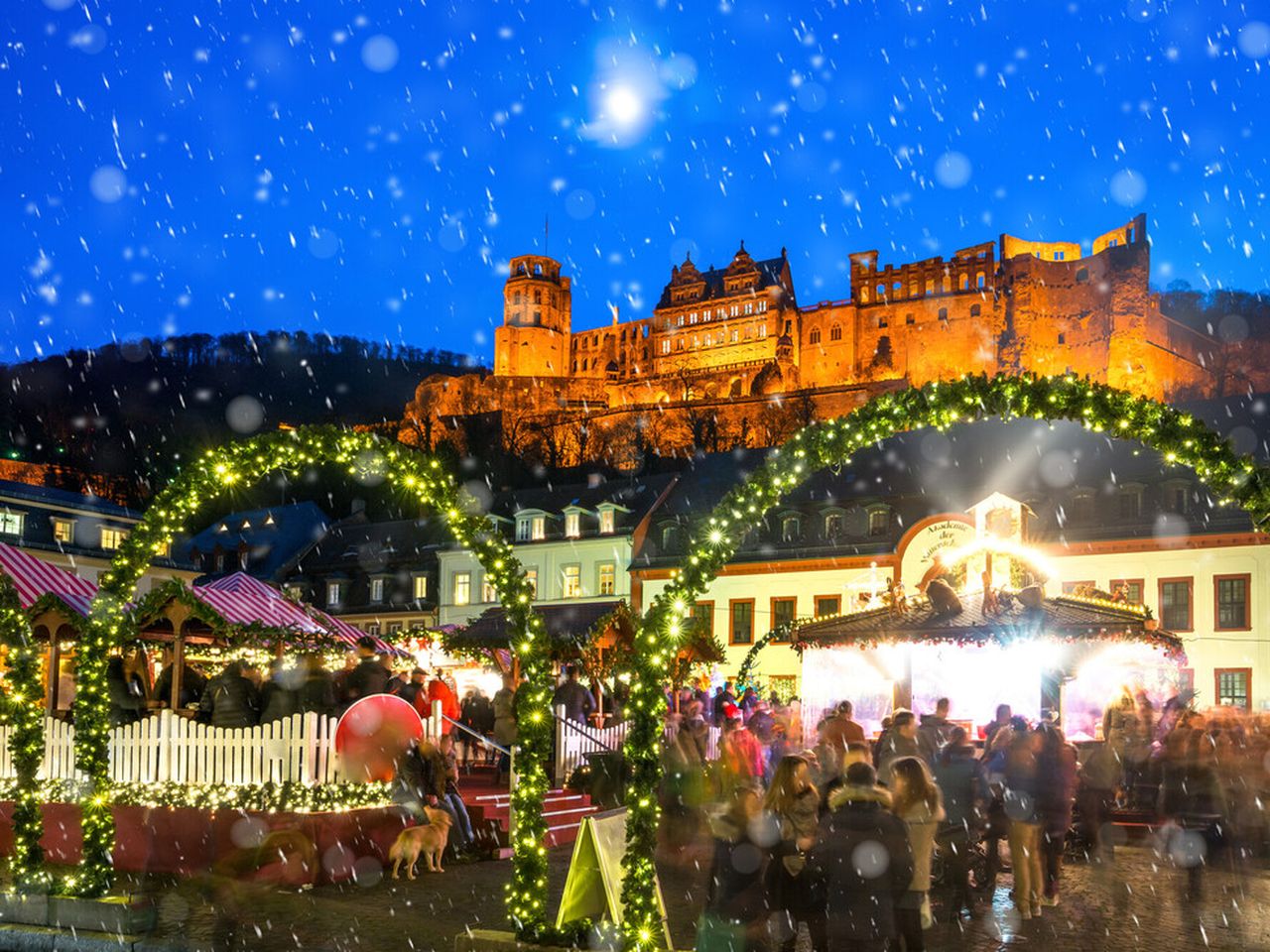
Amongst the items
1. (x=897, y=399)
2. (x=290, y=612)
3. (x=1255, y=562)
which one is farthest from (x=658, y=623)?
(x=1255, y=562)

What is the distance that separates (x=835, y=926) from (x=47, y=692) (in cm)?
1749

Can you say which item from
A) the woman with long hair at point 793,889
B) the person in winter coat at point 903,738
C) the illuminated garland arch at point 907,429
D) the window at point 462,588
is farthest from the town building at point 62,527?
the woman with long hair at point 793,889

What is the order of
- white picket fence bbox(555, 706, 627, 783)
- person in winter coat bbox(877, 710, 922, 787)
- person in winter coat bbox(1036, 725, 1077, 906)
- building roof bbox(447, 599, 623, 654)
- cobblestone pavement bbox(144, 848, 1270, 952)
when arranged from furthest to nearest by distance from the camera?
building roof bbox(447, 599, 623, 654)
white picket fence bbox(555, 706, 627, 783)
person in winter coat bbox(877, 710, 922, 787)
person in winter coat bbox(1036, 725, 1077, 906)
cobblestone pavement bbox(144, 848, 1270, 952)

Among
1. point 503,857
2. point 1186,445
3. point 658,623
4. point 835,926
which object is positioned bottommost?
point 503,857

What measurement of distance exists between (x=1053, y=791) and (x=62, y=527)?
43853 mm

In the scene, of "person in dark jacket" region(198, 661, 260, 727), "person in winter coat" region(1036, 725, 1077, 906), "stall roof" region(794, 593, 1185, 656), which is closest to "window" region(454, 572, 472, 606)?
"stall roof" region(794, 593, 1185, 656)

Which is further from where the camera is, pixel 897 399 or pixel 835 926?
pixel 897 399

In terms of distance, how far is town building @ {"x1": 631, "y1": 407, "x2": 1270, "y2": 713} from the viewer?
3497 centimetres

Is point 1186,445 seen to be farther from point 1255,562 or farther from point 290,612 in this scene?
point 1255,562

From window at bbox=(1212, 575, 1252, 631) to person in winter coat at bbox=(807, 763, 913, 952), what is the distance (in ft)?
102

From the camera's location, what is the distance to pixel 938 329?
10131 cm

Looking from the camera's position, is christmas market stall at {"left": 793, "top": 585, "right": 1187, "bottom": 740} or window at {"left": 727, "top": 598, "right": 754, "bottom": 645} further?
window at {"left": 727, "top": 598, "right": 754, "bottom": 645}

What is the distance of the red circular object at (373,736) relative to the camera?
1362cm

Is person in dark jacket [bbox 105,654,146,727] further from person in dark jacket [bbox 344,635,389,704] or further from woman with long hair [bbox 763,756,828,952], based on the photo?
woman with long hair [bbox 763,756,828,952]
